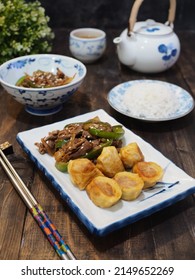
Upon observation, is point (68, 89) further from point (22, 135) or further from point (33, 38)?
point (33, 38)

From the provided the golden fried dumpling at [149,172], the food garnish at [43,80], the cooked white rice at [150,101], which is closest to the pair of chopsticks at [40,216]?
the golden fried dumpling at [149,172]

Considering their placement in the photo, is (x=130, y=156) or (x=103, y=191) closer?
(x=103, y=191)

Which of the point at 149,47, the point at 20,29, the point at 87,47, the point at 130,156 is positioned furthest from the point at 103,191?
the point at 20,29

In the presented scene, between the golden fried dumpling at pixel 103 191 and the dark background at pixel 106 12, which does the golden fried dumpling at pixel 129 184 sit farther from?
the dark background at pixel 106 12

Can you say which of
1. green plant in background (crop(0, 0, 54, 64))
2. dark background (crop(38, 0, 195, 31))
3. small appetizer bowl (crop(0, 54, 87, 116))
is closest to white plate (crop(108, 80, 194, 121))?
small appetizer bowl (crop(0, 54, 87, 116))

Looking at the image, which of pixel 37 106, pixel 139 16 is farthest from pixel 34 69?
pixel 139 16

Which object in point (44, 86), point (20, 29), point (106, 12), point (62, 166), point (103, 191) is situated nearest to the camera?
point (103, 191)

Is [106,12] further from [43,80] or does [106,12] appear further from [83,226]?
[83,226]
